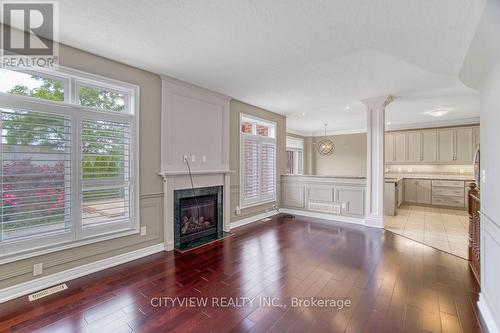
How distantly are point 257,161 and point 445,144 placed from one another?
231 inches

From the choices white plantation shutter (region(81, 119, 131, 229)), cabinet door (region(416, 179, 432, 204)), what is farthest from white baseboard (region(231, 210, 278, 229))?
cabinet door (region(416, 179, 432, 204))

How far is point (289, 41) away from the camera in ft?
8.44

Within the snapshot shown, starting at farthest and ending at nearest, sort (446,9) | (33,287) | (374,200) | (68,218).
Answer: (374,200) → (68,218) → (33,287) → (446,9)

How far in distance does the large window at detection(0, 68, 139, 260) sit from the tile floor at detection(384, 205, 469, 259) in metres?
4.77

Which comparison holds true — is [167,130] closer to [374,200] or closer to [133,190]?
[133,190]

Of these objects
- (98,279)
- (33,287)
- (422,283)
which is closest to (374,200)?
(422,283)

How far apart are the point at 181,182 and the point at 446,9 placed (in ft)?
12.0

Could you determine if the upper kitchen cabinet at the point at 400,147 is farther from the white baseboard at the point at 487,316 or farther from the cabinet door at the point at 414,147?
the white baseboard at the point at 487,316

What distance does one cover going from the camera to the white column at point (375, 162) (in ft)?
15.4

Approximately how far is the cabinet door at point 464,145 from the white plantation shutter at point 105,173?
851 cm

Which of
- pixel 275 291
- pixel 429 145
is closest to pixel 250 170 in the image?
pixel 275 291

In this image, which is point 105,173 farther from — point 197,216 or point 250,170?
point 250,170

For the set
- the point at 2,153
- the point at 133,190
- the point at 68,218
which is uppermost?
the point at 2,153

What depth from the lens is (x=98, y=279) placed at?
2707mm
